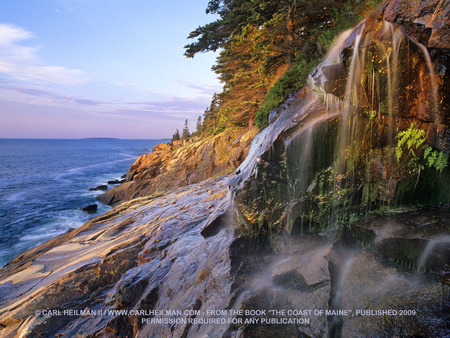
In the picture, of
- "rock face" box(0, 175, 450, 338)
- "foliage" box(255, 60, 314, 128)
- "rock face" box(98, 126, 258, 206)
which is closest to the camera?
"rock face" box(0, 175, 450, 338)

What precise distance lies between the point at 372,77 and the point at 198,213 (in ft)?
25.9

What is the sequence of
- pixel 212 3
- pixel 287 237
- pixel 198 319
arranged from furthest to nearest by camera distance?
pixel 212 3 < pixel 287 237 < pixel 198 319

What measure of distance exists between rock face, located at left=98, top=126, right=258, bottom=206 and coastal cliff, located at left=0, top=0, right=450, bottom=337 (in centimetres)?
1075

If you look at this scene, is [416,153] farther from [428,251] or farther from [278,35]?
[278,35]

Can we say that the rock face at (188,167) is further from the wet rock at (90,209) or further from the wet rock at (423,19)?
the wet rock at (423,19)

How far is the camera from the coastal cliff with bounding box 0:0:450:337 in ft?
14.5

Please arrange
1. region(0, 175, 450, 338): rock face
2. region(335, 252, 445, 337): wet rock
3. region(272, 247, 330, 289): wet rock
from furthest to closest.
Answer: region(272, 247, 330, 289): wet rock
region(0, 175, 450, 338): rock face
region(335, 252, 445, 337): wet rock

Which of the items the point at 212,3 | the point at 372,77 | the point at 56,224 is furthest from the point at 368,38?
the point at 56,224

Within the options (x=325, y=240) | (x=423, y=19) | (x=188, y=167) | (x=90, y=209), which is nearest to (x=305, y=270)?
(x=325, y=240)

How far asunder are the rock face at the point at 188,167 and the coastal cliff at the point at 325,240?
10.7m

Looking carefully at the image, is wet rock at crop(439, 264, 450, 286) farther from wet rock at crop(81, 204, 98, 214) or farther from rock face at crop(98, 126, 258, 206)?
wet rock at crop(81, 204, 98, 214)

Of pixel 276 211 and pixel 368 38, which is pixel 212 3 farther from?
pixel 276 211

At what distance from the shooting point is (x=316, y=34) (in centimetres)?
1234

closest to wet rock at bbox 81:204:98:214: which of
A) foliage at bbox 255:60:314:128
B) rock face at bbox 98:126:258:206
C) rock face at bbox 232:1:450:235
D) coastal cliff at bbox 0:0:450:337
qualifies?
rock face at bbox 98:126:258:206
